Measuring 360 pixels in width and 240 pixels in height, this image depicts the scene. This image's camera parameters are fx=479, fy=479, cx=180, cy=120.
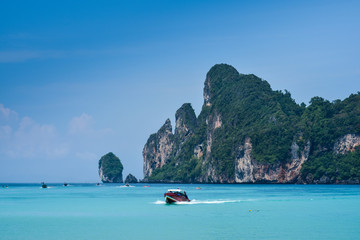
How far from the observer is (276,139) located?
14425cm

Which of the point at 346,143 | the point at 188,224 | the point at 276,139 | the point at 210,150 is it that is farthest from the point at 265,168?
the point at 188,224

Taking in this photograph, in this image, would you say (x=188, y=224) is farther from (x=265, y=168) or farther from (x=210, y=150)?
(x=210, y=150)

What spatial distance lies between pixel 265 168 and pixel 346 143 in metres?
24.5

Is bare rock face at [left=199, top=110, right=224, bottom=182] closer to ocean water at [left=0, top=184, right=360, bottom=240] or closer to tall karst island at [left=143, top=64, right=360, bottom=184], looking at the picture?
tall karst island at [left=143, top=64, right=360, bottom=184]

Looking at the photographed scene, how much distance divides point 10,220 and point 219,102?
5950 inches

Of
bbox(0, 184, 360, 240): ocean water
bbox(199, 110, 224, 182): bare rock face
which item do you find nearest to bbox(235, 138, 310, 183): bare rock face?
bbox(199, 110, 224, 182): bare rock face

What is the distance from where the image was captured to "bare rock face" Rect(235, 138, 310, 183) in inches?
5399

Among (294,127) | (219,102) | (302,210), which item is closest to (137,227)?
(302,210)

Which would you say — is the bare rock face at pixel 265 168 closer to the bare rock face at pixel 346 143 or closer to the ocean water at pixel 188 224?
the bare rock face at pixel 346 143

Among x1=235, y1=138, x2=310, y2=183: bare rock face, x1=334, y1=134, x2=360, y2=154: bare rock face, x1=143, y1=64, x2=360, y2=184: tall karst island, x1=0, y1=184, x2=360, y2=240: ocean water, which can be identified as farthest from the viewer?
x1=235, y1=138, x2=310, y2=183: bare rock face

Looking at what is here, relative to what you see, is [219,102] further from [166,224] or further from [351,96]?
[166,224]

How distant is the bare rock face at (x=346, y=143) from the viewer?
129m

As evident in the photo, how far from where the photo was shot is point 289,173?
139 meters

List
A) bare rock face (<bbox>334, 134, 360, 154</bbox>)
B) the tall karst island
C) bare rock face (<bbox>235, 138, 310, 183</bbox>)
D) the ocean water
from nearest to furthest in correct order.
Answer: the ocean water → bare rock face (<bbox>334, 134, 360, 154</bbox>) → the tall karst island → bare rock face (<bbox>235, 138, 310, 183</bbox>)
